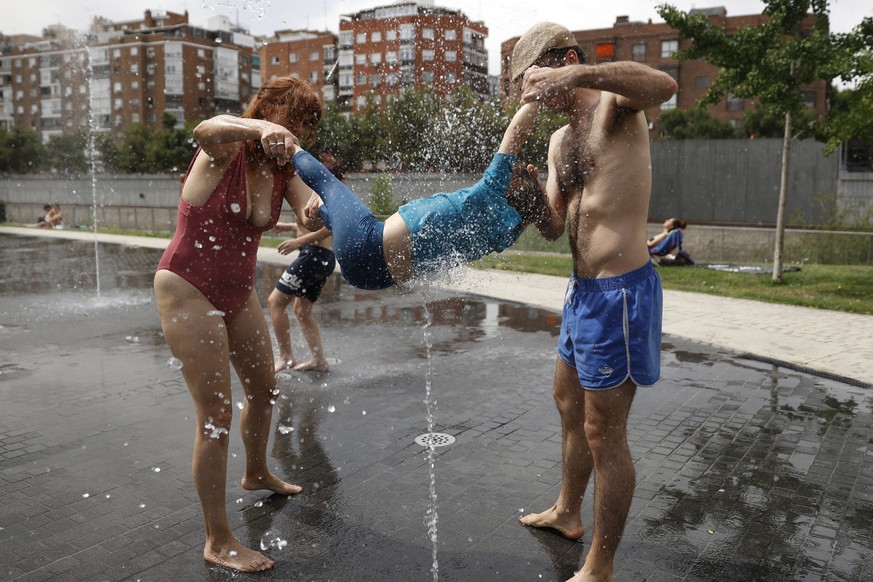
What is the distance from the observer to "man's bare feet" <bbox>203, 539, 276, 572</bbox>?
3.26 metres

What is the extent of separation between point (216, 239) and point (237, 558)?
143 cm

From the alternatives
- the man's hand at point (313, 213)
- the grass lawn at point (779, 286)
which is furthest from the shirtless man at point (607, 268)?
the grass lawn at point (779, 286)

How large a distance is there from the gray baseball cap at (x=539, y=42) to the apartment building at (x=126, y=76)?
6772 centimetres

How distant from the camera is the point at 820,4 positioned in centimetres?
1248

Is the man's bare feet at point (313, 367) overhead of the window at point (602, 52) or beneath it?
beneath

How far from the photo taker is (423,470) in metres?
4.47

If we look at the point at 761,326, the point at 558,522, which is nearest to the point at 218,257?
the point at 558,522

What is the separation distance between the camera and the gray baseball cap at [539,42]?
3.02m

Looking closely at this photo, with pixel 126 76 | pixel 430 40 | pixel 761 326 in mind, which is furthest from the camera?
pixel 126 76

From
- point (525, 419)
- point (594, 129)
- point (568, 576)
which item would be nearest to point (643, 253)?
point (594, 129)

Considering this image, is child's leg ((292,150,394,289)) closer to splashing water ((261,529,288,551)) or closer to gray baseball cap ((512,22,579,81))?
gray baseball cap ((512,22,579,81))

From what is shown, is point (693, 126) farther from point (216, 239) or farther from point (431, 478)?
point (216, 239)

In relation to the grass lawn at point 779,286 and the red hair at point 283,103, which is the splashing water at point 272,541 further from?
the grass lawn at point 779,286

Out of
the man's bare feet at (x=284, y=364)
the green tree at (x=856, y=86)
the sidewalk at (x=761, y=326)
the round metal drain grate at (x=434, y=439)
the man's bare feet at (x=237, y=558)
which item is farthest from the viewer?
the green tree at (x=856, y=86)
